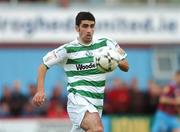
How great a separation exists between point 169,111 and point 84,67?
6885mm

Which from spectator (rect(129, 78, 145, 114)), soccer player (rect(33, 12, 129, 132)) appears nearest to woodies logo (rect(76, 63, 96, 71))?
soccer player (rect(33, 12, 129, 132))

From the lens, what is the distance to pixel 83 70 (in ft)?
36.2

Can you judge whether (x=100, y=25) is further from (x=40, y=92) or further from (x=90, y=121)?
(x=40, y=92)

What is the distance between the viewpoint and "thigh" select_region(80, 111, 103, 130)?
10.6 m

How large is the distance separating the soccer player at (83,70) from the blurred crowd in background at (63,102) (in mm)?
6935

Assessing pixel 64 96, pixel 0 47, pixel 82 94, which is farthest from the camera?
pixel 0 47

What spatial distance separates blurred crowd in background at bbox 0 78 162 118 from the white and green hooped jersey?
22.8 ft

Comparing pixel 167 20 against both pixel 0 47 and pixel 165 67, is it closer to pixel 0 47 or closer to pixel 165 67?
pixel 165 67

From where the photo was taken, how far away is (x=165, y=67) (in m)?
25.1

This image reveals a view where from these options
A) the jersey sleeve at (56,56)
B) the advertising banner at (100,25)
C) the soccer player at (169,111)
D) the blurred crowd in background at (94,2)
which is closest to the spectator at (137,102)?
the soccer player at (169,111)

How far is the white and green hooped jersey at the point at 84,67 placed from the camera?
1098cm

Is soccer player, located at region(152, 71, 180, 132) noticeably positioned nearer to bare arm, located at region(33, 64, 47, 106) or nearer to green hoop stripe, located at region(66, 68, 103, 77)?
green hoop stripe, located at region(66, 68, 103, 77)

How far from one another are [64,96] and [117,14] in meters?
5.38

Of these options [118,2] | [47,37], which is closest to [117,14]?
[118,2]
